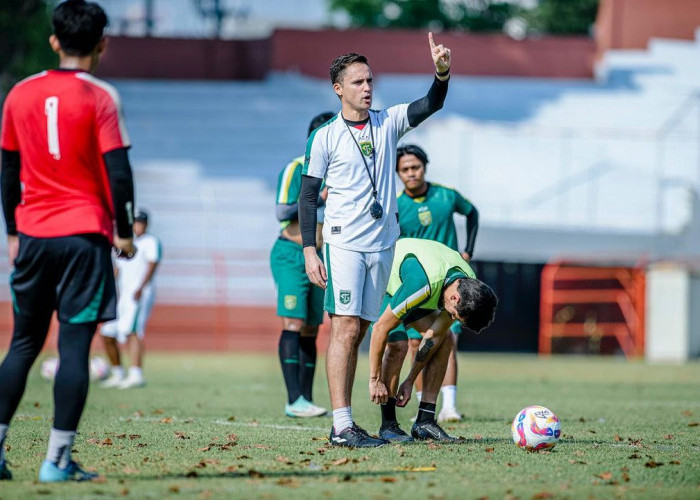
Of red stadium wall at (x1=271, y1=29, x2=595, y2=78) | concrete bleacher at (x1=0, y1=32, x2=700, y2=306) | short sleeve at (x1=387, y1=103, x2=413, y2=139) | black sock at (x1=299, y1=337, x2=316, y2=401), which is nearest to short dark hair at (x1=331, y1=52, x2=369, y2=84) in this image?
short sleeve at (x1=387, y1=103, x2=413, y2=139)

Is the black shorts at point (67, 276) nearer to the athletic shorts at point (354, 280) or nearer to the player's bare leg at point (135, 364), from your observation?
the athletic shorts at point (354, 280)

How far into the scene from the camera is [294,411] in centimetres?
960

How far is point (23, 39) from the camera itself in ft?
95.2

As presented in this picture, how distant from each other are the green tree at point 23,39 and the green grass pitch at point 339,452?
17.5 meters

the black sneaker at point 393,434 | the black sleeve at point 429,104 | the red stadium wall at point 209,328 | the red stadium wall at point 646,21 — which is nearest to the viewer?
the black sleeve at point 429,104

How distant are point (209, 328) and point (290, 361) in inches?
613

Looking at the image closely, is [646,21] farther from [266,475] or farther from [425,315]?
[266,475]

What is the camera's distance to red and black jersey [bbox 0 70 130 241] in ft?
18.1

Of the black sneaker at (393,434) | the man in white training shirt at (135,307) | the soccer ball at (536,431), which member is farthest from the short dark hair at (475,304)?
the man in white training shirt at (135,307)

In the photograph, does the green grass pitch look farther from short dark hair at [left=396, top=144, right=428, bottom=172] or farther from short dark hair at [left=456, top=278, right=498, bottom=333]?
short dark hair at [left=396, top=144, right=428, bottom=172]

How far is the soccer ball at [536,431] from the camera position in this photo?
697cm

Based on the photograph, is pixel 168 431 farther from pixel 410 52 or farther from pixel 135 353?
pixel 410 52

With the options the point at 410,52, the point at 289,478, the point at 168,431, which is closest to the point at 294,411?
the point at 168,431

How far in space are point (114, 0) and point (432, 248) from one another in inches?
1178
